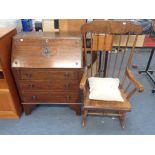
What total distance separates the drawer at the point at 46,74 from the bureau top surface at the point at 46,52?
0.06m

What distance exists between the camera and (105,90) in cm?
150

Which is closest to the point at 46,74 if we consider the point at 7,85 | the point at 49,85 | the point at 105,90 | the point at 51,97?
the point at 49,85

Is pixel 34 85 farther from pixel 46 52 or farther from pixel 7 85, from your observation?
pixel 46 52

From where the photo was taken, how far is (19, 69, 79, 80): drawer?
1.54 meters

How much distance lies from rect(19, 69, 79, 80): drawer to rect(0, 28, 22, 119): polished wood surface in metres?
0.15

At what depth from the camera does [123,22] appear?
4.76 feet

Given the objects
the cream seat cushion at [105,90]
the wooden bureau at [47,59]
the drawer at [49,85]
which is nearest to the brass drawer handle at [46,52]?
the wooden bureau at [47,59]

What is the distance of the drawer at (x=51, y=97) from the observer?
172 centimetres

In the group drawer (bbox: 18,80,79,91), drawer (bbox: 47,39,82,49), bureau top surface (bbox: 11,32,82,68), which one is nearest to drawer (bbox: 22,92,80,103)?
drawer (bbox: 18,80,79,91)

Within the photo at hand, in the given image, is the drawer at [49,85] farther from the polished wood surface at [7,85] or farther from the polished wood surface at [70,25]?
the polished wood surface at [70,25]

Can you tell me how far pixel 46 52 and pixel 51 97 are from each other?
0.53 metres

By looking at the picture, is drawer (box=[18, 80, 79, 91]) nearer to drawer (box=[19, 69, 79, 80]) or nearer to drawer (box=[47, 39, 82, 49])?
drawer (box=[19, 69, 79, 80])
